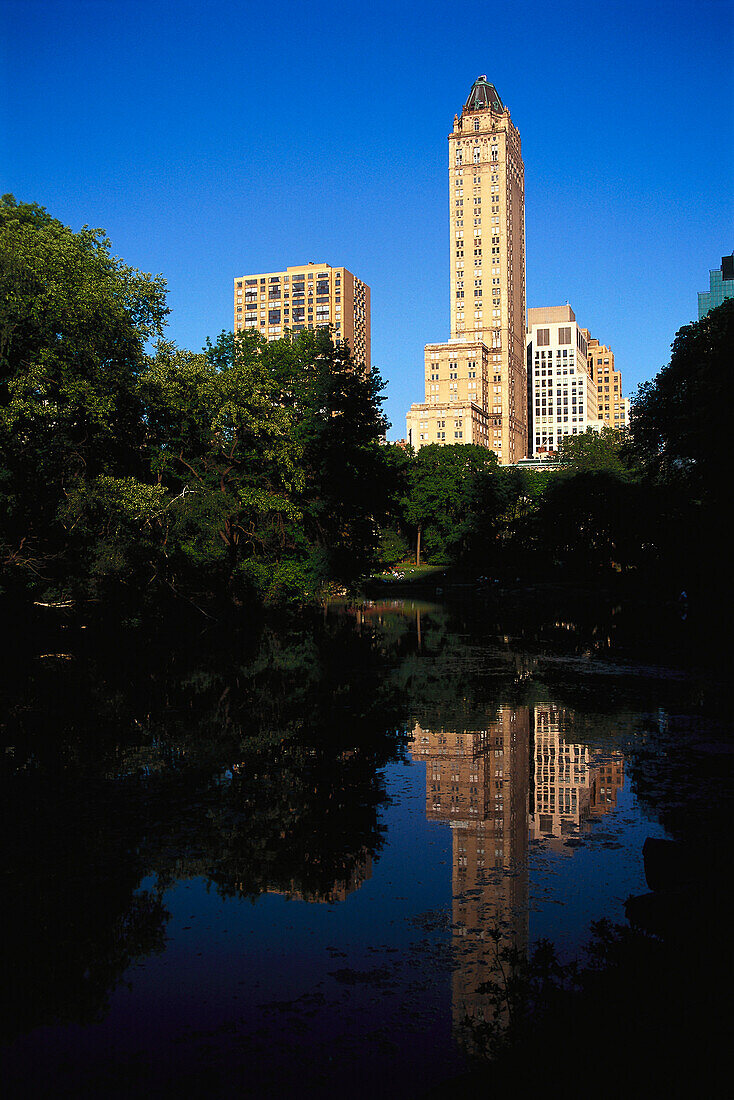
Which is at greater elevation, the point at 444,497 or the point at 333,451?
the point at 444,497

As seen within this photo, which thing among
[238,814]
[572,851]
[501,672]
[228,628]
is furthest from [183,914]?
[228,628]

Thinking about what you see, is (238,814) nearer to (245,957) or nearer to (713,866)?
(245,957)

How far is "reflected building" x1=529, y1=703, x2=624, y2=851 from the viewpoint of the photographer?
12.2 m

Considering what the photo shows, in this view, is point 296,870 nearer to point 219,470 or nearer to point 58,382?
point 58,382

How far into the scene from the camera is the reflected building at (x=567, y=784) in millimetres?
12219

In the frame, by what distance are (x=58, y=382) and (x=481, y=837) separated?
2581 centimetres

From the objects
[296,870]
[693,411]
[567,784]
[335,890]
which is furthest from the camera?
Result: [693,411]

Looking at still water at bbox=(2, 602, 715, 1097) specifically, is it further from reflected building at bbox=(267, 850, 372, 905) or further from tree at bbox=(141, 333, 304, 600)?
tree at bbox=(141, 333, 304, 600)

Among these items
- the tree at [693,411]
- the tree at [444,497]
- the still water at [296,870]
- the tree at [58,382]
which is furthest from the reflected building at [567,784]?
the tree at [444,497]

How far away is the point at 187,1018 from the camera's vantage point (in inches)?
285

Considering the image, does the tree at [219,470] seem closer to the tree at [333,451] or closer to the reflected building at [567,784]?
the tree at [333,451]

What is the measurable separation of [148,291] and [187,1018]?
32501 mm

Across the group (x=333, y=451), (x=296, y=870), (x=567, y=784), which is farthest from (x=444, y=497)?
(x=296, y=870)

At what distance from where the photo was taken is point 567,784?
1423 cm
